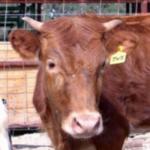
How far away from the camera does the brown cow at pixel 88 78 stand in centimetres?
510

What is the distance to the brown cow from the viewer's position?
510 centimetres

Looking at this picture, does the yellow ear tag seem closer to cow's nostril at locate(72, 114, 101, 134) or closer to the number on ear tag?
the number on ear tag

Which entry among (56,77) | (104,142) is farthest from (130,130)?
(56,77)

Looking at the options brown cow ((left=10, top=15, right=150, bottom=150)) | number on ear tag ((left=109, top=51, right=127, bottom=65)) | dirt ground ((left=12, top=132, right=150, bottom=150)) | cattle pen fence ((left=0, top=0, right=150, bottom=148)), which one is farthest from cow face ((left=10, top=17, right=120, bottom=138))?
cattle pen fence ((left=0, top=0, right=150, bottom=148))

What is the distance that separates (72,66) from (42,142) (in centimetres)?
345

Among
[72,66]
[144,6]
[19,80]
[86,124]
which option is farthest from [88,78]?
[144,6]

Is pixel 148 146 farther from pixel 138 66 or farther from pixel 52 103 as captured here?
pixel 52 103

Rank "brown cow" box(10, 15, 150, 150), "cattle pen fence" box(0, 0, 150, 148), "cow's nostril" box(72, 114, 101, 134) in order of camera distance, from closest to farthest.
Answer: "cow's nostril" box(72, 114, 101, 134), "brown cow" box(10, 15, 150, 150), "cattle pen fence" box(0, 0, 150, 148)

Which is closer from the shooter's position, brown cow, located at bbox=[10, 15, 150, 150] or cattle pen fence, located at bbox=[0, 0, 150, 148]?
brown cow, located at bbox=[10, 15, 150, 150]

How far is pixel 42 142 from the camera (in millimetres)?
8461

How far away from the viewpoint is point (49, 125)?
6031 millimetres

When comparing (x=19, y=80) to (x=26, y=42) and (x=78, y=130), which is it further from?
(x=78, y=130)

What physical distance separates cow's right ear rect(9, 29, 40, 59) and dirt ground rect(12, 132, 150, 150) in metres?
2.51

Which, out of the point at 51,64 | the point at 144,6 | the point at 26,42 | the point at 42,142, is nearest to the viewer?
the point at 51,64
